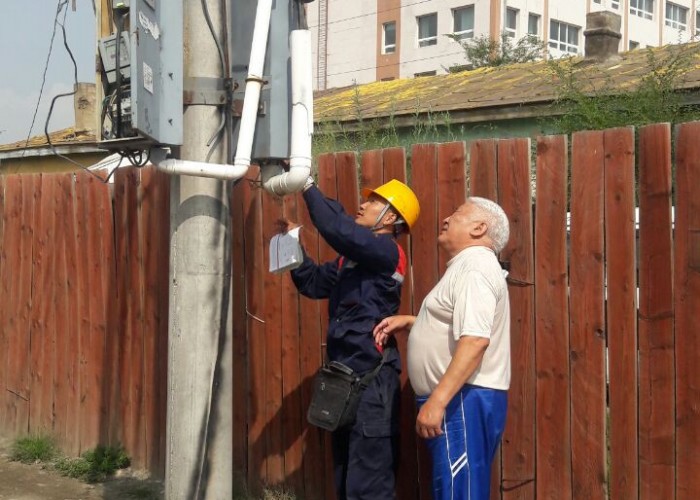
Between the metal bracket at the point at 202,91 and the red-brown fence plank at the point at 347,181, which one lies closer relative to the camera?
the metal bracket at the point at 202,91

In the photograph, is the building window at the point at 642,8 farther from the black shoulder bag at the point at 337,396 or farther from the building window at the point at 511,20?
the black shoulder bag at the point at 337,396

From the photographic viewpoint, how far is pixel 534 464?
447 cm

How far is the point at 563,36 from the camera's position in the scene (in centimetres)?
4709

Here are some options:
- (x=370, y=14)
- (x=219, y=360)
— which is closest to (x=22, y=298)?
(x=219, y=360)

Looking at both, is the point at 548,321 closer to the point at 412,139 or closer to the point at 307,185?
the point at 307,185

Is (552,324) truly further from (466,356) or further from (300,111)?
(300,111)

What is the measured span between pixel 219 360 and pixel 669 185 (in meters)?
2.17

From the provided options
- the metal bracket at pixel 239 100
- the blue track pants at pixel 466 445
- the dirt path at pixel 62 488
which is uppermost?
the metal bracket at pixel 239 100

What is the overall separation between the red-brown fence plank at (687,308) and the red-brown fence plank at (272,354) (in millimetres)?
2536

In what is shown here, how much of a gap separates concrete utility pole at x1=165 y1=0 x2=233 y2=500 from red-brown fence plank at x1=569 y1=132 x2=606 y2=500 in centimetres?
162

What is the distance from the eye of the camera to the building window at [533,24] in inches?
1772

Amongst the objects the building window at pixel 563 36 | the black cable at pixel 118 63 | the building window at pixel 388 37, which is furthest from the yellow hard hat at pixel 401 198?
the building window at pixel 388 37

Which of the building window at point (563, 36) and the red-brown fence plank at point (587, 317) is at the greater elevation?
the building window at point (563, 36)

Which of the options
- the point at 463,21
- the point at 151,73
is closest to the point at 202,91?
the point at 151,73
